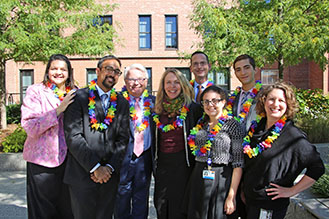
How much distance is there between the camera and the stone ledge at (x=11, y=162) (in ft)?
21.1

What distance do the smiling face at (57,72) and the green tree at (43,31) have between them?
4.90 m

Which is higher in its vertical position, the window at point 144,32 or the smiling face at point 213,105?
the window at point 144,32

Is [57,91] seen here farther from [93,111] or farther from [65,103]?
[93,111]

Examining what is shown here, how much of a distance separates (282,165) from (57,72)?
2.55 m

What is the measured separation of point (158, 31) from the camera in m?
17.2

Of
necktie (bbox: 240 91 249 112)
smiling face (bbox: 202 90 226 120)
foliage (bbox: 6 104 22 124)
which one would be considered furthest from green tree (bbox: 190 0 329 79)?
foliage (bbox: 6 104 22 124)

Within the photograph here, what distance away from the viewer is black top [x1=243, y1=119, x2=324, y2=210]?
2248 millimetres

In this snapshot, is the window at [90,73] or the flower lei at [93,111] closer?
the flower lei at [93,111]

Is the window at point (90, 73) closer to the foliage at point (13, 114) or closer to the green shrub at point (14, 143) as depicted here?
the foliage at point (13, 114)

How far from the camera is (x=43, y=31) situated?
7.61 metres

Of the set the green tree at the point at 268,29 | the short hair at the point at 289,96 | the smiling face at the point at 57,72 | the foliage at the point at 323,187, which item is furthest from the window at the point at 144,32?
the short hair at the point at 289,96

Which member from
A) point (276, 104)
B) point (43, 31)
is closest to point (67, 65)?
point (276, 104)

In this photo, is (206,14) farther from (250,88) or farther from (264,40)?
(250,88)

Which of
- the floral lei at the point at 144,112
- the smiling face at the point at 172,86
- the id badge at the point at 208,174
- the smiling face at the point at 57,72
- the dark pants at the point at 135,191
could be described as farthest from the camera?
the floral lei at the point at 144,112
